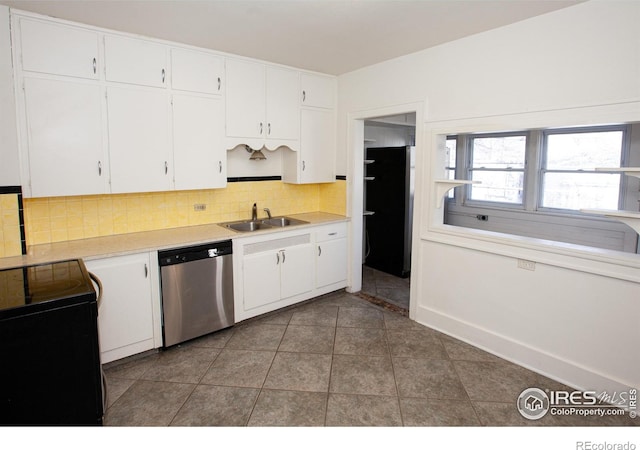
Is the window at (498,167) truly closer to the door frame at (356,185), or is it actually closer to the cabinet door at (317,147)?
the door frame at (356,185)

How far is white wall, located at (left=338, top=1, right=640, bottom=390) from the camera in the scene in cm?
239

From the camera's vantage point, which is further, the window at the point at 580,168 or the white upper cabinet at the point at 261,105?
the window at the point at 580,168

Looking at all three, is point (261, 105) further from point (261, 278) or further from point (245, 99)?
point (261, 278)

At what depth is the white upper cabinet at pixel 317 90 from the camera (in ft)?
13.7

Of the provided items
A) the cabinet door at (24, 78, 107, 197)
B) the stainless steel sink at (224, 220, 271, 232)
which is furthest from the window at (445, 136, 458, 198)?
the cabinet door at (24, 78, 107, 197)

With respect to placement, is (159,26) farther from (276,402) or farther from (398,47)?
(276,402)

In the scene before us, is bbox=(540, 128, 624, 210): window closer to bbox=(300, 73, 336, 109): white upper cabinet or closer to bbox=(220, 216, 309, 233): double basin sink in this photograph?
bbox=(300, 73, 336, 109): white upper cabinet

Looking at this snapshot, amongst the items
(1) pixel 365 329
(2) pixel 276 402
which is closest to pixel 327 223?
(1) pixel 365 329

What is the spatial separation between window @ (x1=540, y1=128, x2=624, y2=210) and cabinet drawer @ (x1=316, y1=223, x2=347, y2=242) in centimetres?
263

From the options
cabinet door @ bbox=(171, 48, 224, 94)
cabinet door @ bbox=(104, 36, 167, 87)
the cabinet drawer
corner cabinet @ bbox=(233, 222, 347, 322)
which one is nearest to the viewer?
cabinet door @ bbox=(104, 36, 167, 87)

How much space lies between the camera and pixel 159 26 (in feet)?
9.38

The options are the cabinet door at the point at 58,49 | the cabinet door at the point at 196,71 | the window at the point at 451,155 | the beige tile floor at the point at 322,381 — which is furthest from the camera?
the window at the point at 451,155

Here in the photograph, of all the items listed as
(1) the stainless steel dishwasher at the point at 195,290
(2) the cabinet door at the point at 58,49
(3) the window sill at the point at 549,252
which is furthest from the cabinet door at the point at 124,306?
(3) the window sill at the point at 549,252

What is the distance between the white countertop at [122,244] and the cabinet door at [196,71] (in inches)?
51.1
